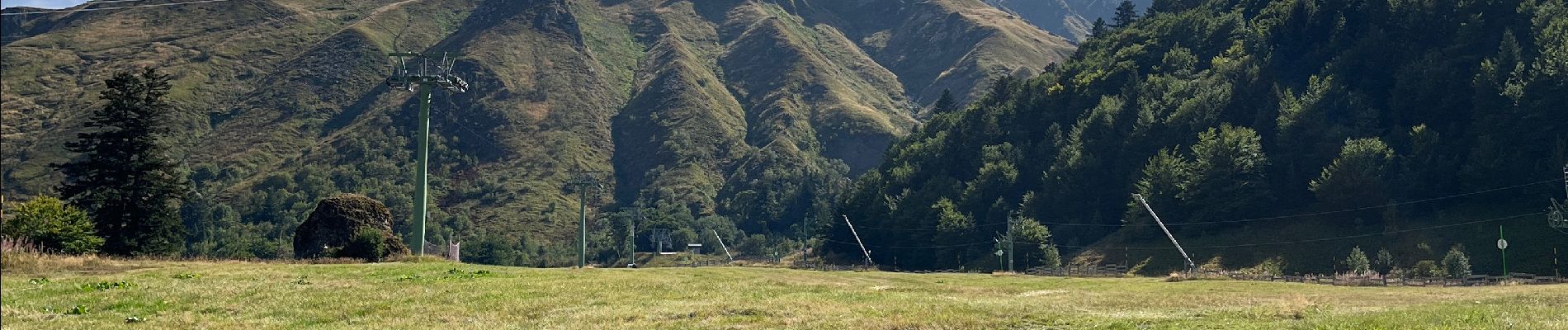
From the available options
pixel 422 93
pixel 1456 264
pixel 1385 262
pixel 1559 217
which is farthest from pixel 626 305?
pixel 1385 262

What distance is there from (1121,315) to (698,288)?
15.4 m

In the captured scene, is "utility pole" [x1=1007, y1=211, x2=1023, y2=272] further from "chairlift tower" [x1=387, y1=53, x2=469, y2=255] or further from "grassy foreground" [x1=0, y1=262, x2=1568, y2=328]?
"grassy foreground" [x1=0, y1=262, x2=1568, y2=328]

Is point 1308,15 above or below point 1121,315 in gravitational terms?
above

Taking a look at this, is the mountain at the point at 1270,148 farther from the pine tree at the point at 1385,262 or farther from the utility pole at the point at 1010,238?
the pine tree at the point at 1385,262

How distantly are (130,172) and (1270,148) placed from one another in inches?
4847

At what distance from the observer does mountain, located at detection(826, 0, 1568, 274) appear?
11769 centimetres

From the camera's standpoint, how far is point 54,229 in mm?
53750

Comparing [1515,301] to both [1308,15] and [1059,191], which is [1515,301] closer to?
[1059,191]

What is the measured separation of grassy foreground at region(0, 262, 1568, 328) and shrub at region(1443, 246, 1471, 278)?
A: 56.3 m

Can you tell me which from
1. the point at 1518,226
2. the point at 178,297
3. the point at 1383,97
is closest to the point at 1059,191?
the point at 1383,97

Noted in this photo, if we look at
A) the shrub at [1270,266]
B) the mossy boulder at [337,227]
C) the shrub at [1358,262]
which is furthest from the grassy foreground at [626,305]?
the shrub at [1270,266]

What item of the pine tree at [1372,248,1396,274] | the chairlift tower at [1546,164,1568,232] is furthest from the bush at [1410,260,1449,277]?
the chairlift tower at [1546,164,1568,232]

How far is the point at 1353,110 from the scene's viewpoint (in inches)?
5453

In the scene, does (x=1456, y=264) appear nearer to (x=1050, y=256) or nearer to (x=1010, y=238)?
(x=1010, y=238)
